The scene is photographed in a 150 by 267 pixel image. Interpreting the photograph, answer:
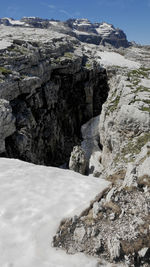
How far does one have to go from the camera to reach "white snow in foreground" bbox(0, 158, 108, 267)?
25.6 ft

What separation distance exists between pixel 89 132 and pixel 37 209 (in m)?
46.3

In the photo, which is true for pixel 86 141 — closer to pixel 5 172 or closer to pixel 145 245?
pixel 5 172

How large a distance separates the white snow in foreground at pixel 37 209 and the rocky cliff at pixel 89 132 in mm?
518

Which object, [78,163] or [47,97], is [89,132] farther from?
[78,163]

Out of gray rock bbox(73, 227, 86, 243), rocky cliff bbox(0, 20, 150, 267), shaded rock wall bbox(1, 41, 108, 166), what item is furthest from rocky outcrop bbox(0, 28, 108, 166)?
gray rock bbox(73, 227, 86, 243)

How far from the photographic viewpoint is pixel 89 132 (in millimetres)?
55938

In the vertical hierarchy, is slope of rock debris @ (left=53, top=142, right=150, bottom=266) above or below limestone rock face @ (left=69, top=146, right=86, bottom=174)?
above

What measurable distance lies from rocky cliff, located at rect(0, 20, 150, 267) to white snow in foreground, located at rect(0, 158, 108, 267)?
518 millimetres

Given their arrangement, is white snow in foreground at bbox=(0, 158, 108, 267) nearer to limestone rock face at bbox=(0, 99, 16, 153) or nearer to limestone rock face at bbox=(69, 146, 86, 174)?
limestone rock face at bbox=(0, 99, 16, 153)

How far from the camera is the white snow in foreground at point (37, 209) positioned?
780 centimetres

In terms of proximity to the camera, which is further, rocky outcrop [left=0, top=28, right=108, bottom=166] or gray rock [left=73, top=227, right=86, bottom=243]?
rocky outcrop [left=0, top=28, right=108, bottom=166]

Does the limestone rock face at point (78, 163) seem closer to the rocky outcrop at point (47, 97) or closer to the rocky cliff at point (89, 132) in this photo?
the rocky cliff at point (89, 132)

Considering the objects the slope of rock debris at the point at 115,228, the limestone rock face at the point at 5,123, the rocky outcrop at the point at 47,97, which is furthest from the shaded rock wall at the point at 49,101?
the slope of rock debris at the point at 115,228

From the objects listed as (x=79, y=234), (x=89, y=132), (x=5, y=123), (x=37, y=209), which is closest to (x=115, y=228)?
(x=79, y=234)
